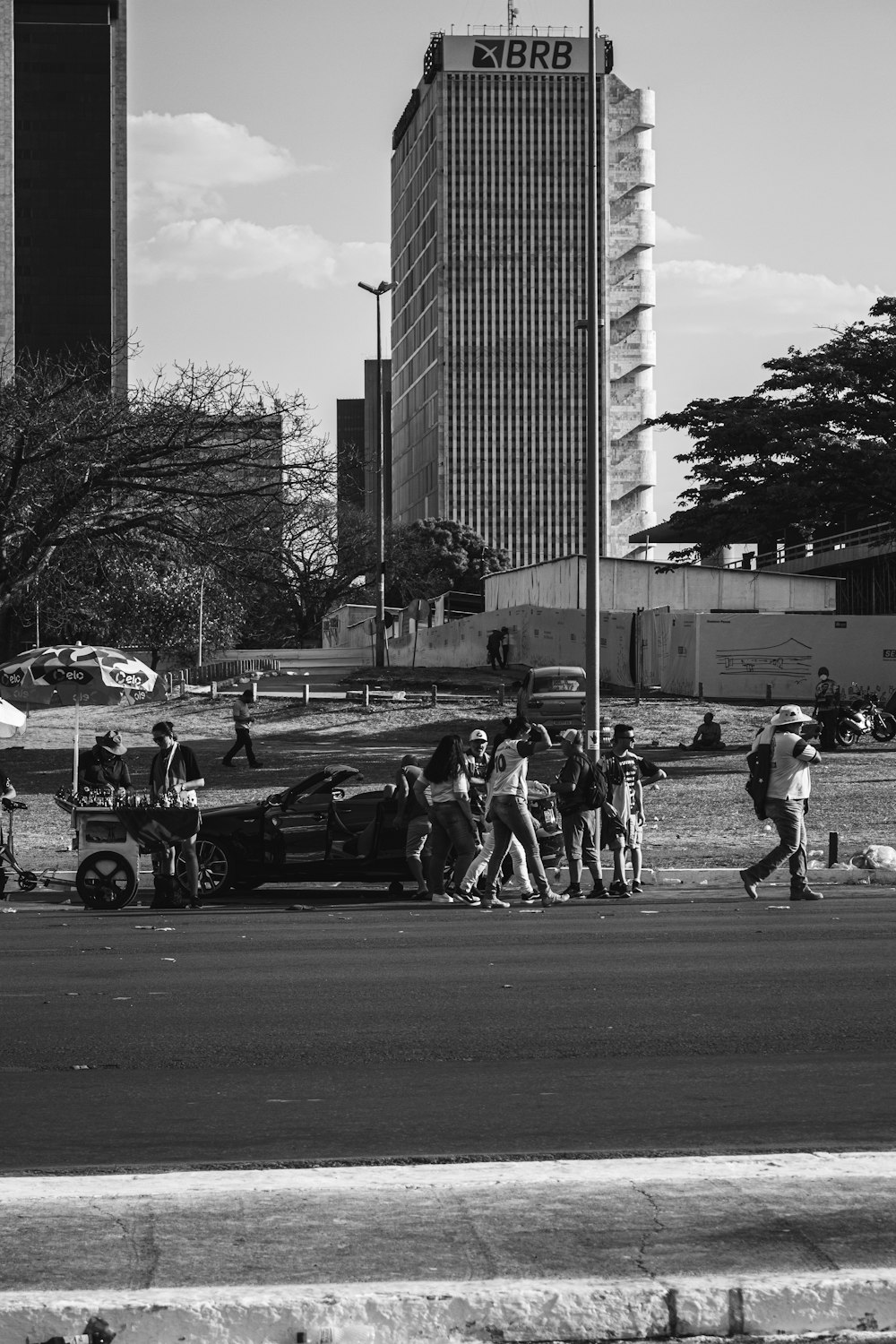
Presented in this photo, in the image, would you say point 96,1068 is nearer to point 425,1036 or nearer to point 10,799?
point 425,1036

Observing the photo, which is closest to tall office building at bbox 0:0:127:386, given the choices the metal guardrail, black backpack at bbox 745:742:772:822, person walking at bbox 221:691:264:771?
the metal guardrail

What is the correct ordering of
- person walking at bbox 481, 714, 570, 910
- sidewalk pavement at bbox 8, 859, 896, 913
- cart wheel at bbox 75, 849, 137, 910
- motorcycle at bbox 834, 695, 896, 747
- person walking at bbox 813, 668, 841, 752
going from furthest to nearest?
motorcycle at bbox 834, 695, 896, 747, person walking at bbox 813, 668, 841, 752, sidewalk pavement at bbox 8, 859, 896, 913, cart wheel at bbox 75, 849, 137, 910, person walking at bbox 481, 714, 570, 910

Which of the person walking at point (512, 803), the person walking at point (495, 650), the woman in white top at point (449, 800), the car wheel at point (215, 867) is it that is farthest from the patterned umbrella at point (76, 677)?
the person walking at point (495, 650)

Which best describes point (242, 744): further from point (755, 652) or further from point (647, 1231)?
point (647, 1231)

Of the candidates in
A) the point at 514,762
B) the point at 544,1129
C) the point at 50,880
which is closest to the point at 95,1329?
the point at 544,1129

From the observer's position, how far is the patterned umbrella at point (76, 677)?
22.9m

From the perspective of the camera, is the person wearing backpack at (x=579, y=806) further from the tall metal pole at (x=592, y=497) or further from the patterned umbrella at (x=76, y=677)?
the patterned umbrella at (x=76, y=677)

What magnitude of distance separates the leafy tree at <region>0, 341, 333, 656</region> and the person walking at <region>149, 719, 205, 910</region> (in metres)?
10.5

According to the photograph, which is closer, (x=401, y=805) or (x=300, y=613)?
(x=401, y=805)

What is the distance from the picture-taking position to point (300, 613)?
118312 mm

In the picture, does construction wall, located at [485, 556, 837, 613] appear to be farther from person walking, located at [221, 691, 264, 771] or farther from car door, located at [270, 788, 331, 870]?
car door, located at [270, 788, 331, 870]

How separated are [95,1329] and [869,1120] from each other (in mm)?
3579

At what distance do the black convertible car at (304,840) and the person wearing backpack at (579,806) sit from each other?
173 centimetres

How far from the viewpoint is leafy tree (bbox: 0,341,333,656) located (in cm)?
2722
